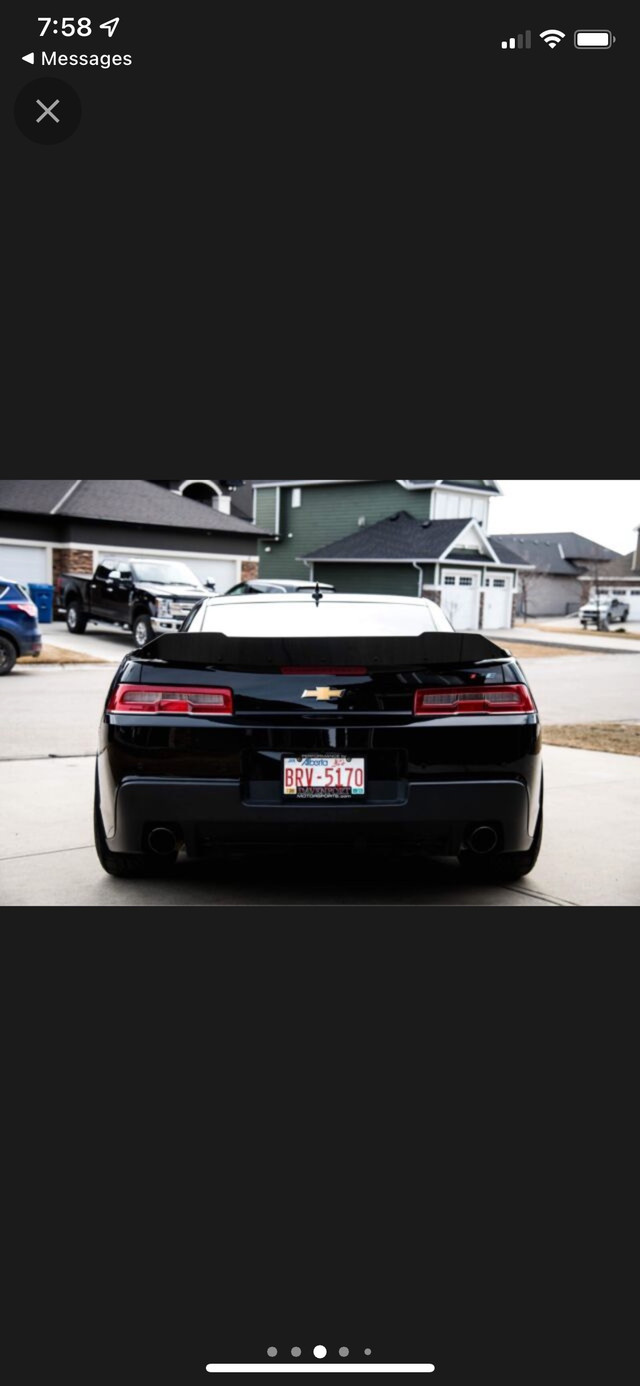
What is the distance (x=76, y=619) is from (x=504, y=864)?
7.10ft

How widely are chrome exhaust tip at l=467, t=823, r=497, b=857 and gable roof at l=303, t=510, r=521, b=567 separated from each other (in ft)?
3.72

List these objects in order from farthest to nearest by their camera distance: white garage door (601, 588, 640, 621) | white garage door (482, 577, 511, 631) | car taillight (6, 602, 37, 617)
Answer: white garage door (482, 577, 511, 631), white garage door (601, 588, 640, 621), car taillight (6, 602, 37, 617)

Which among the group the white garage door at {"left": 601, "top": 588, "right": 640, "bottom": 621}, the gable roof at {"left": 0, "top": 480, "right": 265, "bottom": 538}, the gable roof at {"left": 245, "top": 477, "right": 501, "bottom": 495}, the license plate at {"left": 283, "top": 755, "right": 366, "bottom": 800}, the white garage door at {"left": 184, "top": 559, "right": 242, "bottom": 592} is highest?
the gable roof at {"left": 245, "top": 477, "right": 501, "bottom": 495}

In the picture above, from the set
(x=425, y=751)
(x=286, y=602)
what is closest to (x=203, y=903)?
(x=425, y=751)

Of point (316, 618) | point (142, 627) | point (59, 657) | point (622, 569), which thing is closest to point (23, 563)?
point (59, 657)

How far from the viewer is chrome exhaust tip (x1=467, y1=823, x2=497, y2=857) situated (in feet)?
9.27

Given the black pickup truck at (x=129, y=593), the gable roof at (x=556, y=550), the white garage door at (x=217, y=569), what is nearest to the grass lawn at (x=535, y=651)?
the gable roof at (x=556, y=550)

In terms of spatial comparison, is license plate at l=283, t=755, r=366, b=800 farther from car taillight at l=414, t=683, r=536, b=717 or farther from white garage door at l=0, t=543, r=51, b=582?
white garage door at l=0, t=543, r=51, b=582

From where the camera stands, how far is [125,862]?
3312mm

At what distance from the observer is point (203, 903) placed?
3.21 metres

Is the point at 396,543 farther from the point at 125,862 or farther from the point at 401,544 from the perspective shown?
the point at 125,862

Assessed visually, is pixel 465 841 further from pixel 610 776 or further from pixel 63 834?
pixel 610 776

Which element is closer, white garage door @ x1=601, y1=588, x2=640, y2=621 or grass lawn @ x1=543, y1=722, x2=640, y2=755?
white garage door @ x1=601, y1=588, x2=640, y2=621
